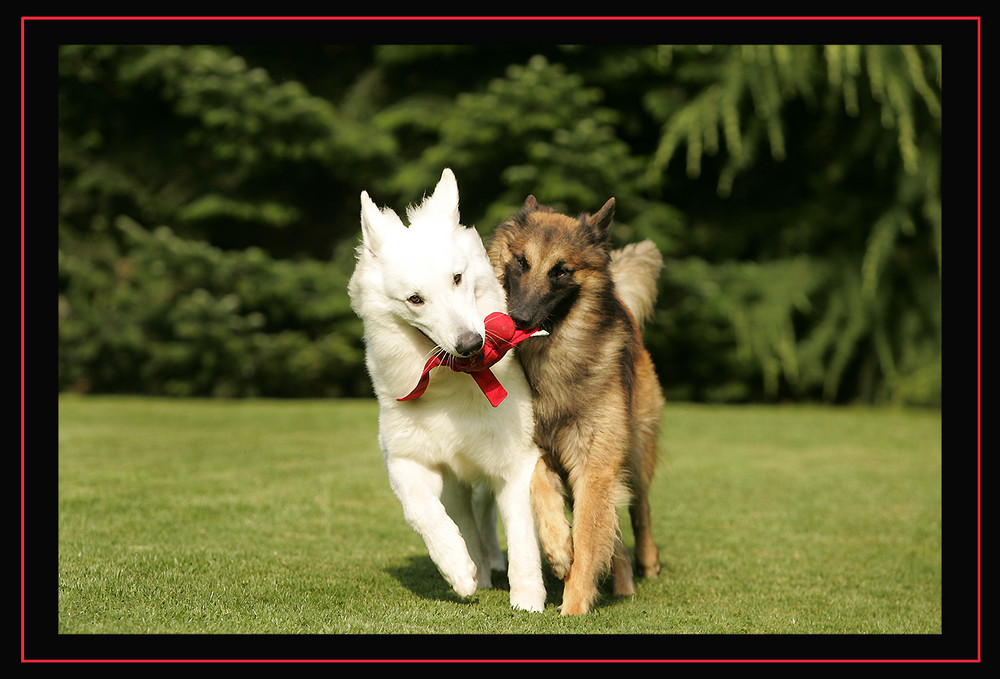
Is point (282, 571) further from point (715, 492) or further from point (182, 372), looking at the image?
point (182, 372)

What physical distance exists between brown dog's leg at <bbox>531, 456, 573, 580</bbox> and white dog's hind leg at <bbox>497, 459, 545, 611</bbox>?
0.14 feet

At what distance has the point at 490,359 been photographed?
4266mm

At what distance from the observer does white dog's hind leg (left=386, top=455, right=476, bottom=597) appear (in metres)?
4.16

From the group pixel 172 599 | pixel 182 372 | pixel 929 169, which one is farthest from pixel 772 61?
pixel 172 599

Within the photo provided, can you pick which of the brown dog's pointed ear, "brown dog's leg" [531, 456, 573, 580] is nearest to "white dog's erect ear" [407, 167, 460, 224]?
the brown dog's pointed ear

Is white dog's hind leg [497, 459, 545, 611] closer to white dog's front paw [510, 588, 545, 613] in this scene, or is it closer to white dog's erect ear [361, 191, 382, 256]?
white dog's front paw [510, 588, 545, 613]

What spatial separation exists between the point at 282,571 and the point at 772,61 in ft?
36.2

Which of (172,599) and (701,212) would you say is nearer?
(172,599)

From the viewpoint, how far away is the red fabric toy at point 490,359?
423cm

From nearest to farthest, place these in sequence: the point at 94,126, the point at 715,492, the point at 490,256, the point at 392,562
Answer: the point at 490,256 < the point at 392,562 < the point at 715,492 < the point at 94,126

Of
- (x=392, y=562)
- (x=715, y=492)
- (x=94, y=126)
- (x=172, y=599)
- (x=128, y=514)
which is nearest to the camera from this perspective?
(x=172, y=599)

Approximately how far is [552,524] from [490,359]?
2.80 ft

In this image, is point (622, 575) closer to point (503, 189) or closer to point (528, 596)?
point (528, 596)

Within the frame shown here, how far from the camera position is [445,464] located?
15.0 feet
